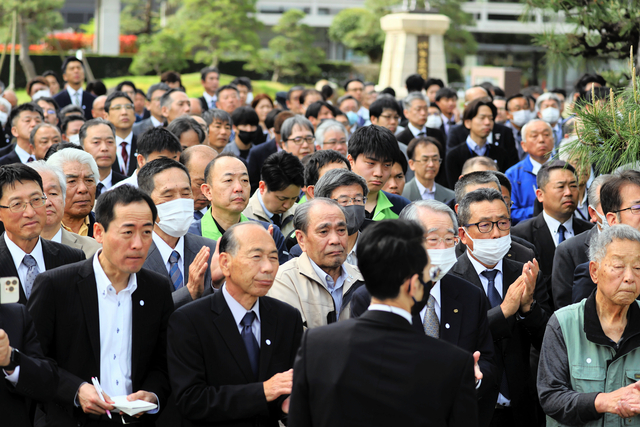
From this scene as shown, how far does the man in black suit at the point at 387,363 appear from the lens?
2727 mm

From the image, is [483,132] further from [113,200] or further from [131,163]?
[113,200]

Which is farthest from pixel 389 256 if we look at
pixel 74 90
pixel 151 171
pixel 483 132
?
pixel 74 90

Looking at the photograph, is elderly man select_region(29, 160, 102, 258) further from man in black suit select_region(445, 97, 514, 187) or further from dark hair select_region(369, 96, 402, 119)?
dark hair select_region(369, 96, 402, 119)

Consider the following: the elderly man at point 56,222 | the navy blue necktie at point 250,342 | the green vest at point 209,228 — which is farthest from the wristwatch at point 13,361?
the green vest at point 209,228

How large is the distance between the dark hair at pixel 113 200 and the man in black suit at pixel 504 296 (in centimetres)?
205

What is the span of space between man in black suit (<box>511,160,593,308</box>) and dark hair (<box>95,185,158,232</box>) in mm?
3353

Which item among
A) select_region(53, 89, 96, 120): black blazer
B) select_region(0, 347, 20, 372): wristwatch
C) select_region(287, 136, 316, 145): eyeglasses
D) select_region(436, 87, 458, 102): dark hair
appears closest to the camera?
select_region(0, 347, 20, 372): wristwatch

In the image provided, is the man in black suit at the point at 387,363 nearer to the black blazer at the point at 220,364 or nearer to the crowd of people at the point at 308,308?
the crowd of people at the point at 308,308

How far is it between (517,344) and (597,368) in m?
0.79

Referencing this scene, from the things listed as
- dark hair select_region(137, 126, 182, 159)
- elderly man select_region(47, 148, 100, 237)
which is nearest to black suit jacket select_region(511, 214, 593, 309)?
dark hair select_region(137, 126, 182, 159)

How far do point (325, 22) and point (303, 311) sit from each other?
5894cm

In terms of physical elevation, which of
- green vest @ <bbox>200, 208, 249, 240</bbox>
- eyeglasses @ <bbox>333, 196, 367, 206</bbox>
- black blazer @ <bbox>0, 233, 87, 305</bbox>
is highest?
eyeglasses @ <bbox>333, 196, 367, 206</bbox>

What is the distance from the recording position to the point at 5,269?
4.09m

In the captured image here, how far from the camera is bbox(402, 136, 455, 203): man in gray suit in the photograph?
7297mm
